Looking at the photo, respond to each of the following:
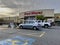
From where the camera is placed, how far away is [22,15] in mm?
69812

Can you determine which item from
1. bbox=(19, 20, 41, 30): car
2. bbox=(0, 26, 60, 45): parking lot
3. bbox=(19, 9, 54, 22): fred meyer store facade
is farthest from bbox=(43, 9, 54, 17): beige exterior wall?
bbox=(0, 26, 60, 45): parking lot

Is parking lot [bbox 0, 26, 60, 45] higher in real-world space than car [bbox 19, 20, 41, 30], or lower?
lower

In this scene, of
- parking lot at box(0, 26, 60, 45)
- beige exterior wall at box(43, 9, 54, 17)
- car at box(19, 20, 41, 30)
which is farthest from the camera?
beige exterior wall at box(43, 9, 54, 17)

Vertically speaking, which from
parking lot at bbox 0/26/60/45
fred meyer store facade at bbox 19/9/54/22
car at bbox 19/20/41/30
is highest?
fred meyer store facade at bbox 19/9/54/22

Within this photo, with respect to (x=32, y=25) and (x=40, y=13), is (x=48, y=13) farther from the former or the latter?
(x=32, y=25)

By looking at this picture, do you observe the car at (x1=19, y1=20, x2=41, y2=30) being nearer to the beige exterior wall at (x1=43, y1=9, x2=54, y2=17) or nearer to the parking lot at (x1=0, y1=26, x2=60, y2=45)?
the parking lot at (x1=0, y1=26, x2=60, y2=45)

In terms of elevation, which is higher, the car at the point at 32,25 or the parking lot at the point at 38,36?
the car at the point at 32,25

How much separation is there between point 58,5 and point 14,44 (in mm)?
59879

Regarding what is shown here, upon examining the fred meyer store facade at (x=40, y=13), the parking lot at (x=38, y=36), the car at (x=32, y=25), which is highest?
the fred meyer store facade at (x=40, y=13)

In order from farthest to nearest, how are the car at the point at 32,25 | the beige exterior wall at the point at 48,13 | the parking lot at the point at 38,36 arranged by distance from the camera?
the beige exterior wall at the point at 48,13 → the car at the point at 32,25 → the parking lot at the point at 38,36

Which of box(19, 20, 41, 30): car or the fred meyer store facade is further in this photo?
the fred meyer store facade

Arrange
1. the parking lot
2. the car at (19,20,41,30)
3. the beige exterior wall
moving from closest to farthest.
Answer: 1. the parking lot
2. the car at (19,20,41,30)
3. the beige exterior wall

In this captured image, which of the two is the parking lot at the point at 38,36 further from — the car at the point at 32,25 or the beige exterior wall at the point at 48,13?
the beige exterior wall at the point at 48,13

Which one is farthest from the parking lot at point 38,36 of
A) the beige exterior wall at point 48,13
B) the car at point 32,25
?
the beige exterior wall at point 48,13
